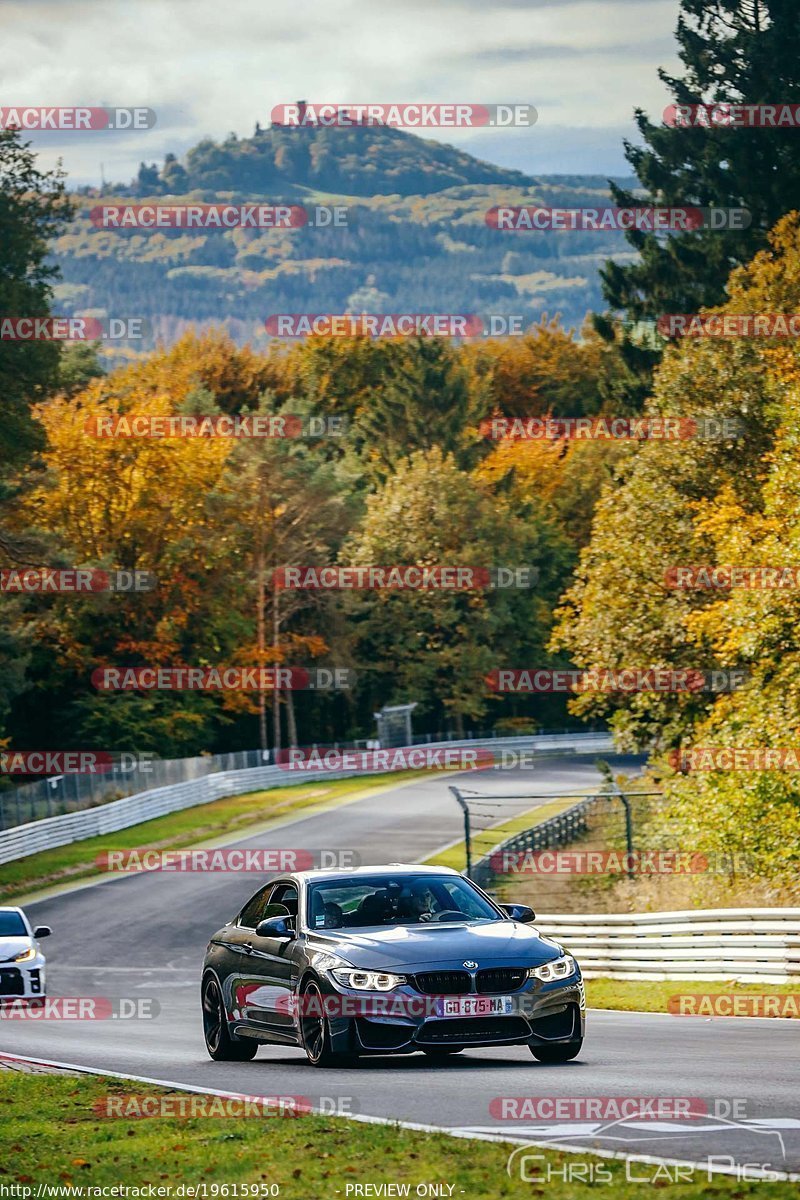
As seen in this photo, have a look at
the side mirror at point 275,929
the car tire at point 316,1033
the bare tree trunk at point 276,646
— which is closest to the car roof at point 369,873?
the side mirror at point 275,929

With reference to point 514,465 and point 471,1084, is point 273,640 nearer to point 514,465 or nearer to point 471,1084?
point 514,465

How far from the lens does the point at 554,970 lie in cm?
1262

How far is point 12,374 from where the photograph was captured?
152 feet

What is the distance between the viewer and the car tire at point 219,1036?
47.8ft

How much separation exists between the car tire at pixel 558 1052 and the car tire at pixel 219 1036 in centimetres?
243

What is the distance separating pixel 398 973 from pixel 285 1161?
3.64m

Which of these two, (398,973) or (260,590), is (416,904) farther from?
(260,590)

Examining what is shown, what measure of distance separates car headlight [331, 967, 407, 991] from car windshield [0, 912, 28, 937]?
43.7 feet

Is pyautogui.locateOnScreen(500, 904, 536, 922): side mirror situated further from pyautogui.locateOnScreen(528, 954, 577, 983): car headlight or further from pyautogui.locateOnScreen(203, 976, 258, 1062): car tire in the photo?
pyautogui.locateOnScreen(203, 976, 258, 1062): car tire

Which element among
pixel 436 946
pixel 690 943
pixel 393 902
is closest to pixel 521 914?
pixel 393 902

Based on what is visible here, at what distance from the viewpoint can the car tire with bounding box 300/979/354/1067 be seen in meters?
12.7

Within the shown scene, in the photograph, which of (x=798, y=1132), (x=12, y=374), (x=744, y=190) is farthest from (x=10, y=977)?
(x=744, y=190)

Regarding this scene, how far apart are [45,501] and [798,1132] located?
64001mm

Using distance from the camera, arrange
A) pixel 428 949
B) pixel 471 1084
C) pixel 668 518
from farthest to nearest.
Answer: pixel 668 518
pixel 428 949
pixel 471 1084
